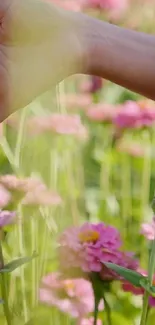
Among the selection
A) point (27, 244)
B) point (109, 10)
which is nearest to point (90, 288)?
point (27, 244)

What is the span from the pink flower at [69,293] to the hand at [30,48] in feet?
0.52

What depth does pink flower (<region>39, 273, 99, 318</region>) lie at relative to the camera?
28.8 inches

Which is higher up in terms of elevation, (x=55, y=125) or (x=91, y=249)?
(x=55, y=125)

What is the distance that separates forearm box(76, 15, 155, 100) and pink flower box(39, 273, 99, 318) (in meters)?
0.18

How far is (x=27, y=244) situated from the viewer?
928 millimetres

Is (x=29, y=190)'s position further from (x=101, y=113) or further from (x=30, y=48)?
(x=101, y=113)

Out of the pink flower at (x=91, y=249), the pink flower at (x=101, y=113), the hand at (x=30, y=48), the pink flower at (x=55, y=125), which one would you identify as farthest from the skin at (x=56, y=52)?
the pink flower at (x=101, y=113)

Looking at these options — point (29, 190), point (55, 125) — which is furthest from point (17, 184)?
point (55, 125)

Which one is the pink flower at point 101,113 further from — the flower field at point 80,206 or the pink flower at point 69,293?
the pink flower at point 69,293

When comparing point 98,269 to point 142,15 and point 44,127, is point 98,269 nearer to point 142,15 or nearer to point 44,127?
point 44,127

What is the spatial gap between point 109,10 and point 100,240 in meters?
0.46

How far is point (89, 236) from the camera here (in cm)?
73

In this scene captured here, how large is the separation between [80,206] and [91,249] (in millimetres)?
399

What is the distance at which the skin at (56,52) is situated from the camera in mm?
692
